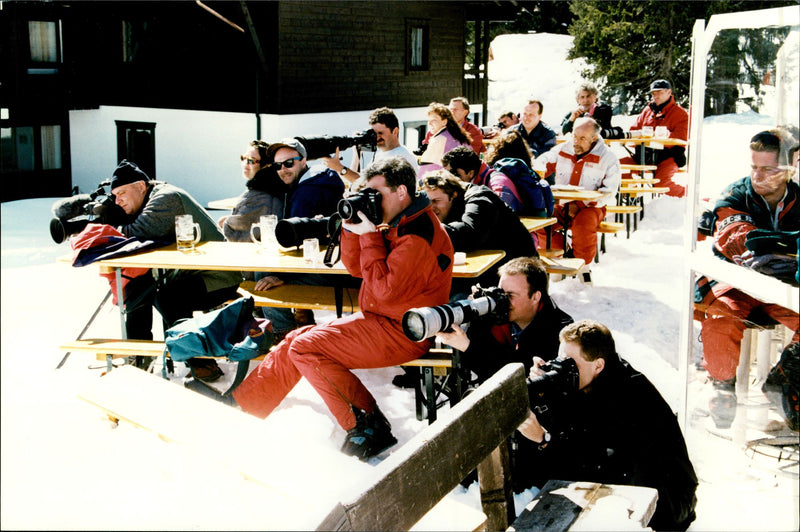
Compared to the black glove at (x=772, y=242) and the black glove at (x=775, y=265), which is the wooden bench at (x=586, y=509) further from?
the black glove at (x=772, y=242)

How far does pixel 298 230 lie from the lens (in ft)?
16.3

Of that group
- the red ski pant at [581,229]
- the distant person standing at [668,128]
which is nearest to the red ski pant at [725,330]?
the red ski pant at [581,229]

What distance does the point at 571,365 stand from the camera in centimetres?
313

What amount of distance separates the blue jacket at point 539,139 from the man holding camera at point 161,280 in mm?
5168

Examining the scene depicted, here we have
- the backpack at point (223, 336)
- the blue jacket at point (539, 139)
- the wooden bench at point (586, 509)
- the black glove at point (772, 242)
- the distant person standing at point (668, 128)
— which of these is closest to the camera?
the wooden bench at point (586, 509)

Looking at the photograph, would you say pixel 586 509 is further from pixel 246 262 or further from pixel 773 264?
pixel 246 262

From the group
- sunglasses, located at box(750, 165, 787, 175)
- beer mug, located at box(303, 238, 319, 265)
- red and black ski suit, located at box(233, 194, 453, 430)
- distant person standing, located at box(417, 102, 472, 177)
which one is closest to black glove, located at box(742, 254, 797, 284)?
sunglasses, located at box(750, 165, 787, 175)

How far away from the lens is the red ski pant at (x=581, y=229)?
7.62 meters

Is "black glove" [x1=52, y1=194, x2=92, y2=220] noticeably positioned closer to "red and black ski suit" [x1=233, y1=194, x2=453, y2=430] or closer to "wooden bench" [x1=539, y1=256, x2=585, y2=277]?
"red and black ski suit" [x1=233, y1=194, x2=453, y2=430]

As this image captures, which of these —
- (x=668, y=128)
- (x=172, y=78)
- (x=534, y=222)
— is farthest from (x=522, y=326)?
(x=172, y=78)

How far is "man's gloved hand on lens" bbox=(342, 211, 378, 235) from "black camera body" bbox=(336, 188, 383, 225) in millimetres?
14

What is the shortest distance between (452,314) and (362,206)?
73 centimetres

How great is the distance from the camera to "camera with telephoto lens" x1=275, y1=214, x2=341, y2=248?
4.91 m

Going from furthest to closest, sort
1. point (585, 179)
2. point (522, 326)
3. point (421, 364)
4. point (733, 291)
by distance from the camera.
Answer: point (585, 179)
point (421, 364)
point (522, 326)
point (733, 291)
